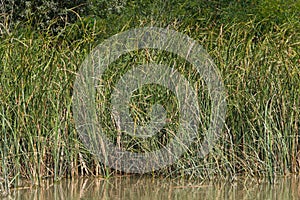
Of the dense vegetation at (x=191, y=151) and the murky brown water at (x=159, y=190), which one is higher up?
the dense vegetation at (x=191, y=151)

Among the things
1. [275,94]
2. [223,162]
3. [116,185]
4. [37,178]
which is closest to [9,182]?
[37,178]

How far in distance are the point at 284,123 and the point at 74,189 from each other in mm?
1719

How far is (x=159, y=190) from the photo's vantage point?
5.12 m

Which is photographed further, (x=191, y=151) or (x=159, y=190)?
(x=191, y=151)

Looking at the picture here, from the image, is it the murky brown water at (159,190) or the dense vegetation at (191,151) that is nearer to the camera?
the murky brown water at (159,190)

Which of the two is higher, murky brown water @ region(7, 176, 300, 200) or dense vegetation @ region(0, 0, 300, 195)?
dense vegetation @ region(0, 0, 300, 195)

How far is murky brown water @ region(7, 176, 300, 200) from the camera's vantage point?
4898 millimetres

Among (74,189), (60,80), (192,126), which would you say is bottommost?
(74,189)

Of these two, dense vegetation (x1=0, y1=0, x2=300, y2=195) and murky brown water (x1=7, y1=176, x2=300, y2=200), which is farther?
Answer: dense vegetation (x1=0, y1=0, x2=300, y2=195)

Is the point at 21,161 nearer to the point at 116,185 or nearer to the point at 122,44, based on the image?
the point at 116,185

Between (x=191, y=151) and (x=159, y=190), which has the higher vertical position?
(x=191, y=151)

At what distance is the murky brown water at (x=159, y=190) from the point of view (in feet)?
16.1

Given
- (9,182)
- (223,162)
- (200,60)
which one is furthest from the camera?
(200,60)

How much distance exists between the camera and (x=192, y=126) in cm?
537
